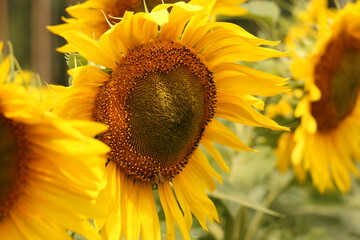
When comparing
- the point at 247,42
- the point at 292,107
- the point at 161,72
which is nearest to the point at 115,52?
the point at 161,72

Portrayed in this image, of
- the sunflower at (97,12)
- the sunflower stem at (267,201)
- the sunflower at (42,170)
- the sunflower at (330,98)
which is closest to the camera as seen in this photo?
the sunflower at (42,170)

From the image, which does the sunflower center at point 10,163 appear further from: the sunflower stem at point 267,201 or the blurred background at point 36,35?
the blurred background at point 36,35

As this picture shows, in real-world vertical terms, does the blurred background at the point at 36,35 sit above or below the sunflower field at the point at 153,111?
below

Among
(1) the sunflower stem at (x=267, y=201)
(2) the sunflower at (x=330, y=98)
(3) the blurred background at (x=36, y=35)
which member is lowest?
(3) the blurred background at (x=36, y=35)

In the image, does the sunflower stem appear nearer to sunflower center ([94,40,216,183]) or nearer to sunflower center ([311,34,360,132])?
sunflower center ([311,34,360,132])

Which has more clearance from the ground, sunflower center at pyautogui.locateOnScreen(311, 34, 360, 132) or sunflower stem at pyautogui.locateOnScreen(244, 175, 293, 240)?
sunflower center at pyautogui.locateOnScreen(311, 34, 360, 132)

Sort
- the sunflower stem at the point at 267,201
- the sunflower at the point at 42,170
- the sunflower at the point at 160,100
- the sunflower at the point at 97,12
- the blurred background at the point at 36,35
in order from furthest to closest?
the blurred background at the point at 36,35, the sunflower stem at the point at 267,201, the sunflower at the point at 97,12, the sunflower at the point at 160,100, the sunflower at the point at 42,170

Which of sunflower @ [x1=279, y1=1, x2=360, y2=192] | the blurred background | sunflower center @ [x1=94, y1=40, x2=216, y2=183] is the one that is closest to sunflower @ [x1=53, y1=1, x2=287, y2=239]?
sunflower center @ [x1=94, y1=40, x2=216, y2=183]

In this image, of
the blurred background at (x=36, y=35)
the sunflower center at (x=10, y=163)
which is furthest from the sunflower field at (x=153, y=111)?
the blurred background at (x=36, y=35)
